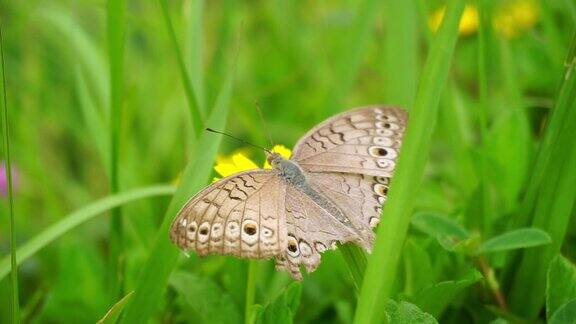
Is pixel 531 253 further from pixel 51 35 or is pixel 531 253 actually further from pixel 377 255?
pixel 51 35

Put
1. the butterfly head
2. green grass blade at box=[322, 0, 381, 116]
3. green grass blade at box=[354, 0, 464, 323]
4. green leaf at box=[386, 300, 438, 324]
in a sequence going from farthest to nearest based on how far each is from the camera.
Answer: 1. green grass blade at box=[322, 0, 381, 116]
2. the butterfly head
3. green leaf at box=[386, 300, 438, 324]
4. green grass blade at box=[354, 0, 464, 323]

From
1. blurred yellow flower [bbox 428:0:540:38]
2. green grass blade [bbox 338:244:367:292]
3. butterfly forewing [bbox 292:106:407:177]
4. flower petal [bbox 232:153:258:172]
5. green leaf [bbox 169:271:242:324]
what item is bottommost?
green leaf [bbox 169:271:242:324]

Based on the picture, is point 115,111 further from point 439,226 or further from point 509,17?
point 509,17

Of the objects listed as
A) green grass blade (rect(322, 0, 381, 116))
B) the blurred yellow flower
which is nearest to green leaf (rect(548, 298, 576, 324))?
green grass blade (rect(322, 0, 381, 116))

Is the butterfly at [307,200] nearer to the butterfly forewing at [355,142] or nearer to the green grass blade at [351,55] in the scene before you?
the butterfly forewing at [355,142]

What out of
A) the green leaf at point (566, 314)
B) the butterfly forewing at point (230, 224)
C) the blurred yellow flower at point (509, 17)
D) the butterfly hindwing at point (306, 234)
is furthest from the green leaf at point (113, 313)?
the blurred yellow flower at point (509, 17)

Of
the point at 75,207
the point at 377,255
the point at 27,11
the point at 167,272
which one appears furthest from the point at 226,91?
the point at 27,11

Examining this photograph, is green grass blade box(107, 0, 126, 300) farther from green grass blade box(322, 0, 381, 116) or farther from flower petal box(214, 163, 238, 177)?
green grass blade box(322, 0, 381, 116)
